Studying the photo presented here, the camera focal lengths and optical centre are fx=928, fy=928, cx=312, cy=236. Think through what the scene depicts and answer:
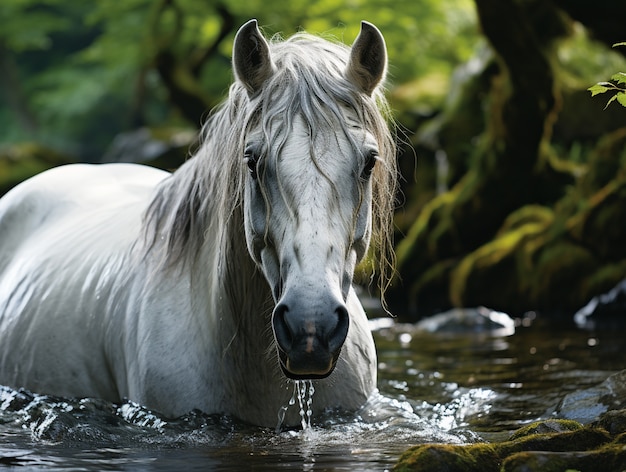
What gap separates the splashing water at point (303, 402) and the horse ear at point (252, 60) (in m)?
1.19

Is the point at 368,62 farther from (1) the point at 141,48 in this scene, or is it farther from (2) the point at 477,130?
(1) the point at 141,48

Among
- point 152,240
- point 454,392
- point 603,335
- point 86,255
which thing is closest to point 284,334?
point 152,240

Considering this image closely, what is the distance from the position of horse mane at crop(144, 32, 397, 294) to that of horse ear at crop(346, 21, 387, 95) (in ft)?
0.15

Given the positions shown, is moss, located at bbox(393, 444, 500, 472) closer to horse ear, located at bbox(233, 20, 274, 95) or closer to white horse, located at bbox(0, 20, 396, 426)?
white horse, located at bbox(0, 20, 396, 426)

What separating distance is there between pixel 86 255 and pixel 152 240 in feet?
2.34

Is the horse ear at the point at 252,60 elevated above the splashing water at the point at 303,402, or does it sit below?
above

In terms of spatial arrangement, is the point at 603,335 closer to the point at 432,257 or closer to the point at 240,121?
the point at 432,257

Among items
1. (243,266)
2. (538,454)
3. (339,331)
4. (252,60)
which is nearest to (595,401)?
(538,454)

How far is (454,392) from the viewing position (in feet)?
17.8

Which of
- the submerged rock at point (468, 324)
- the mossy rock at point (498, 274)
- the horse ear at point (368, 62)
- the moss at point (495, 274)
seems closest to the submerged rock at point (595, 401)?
the horse ear at point (368, 62)

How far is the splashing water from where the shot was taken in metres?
Answer: 3.77

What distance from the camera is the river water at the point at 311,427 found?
3432 millimetres

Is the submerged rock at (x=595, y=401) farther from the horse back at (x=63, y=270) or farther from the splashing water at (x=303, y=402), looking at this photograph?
the horse back at (x=63, y=270)

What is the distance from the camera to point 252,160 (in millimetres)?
3291
